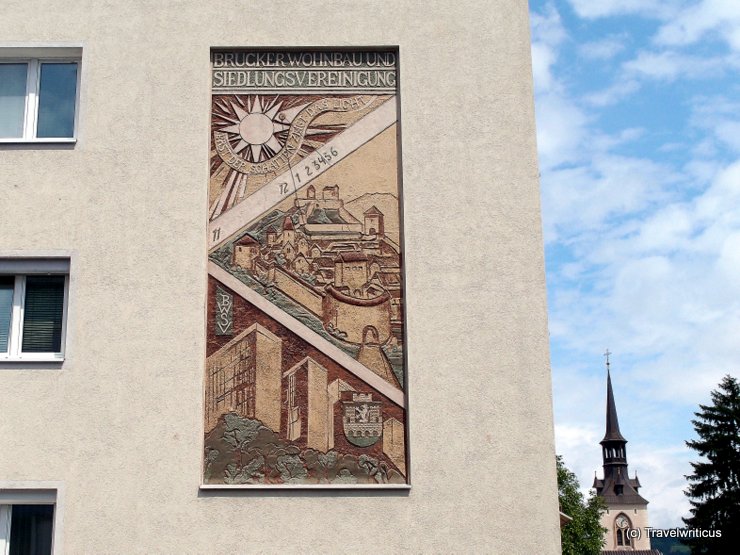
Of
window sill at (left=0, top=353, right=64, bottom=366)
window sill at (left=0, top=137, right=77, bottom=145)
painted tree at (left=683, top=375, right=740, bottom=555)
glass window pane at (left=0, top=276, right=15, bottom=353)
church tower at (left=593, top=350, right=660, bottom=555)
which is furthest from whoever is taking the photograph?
church tower at (left=593, top=350, right=660, bottom=555)

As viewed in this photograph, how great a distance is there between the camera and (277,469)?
35.5ft

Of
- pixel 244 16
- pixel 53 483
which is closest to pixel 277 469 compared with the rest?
pixel 53 483

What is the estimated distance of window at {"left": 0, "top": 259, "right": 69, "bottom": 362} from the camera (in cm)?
1114

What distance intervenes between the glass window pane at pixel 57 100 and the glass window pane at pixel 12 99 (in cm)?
23

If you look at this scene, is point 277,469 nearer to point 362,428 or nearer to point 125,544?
point 362,428

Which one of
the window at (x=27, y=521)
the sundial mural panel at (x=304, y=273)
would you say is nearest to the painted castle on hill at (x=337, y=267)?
the sundial mural panel at (x=304, y=273)

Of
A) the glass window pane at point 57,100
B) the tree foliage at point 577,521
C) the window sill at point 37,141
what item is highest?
the glass window pane at point 57,100

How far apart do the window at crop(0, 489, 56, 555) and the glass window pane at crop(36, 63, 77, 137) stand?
456cm

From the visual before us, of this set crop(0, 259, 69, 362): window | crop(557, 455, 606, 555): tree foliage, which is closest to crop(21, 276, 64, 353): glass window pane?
crop(0, 259, 69, 362): window

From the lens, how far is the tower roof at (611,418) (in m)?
111

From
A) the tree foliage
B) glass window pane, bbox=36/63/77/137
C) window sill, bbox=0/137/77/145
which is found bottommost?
the tree foliage

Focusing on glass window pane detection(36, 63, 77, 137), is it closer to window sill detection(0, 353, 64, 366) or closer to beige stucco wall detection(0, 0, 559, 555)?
beige stucco wall detection(0, 0, 559, 555)

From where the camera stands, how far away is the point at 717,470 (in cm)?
4794

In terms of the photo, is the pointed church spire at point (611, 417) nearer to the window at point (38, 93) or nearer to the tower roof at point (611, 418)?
the tower roof at point (611, 418)
